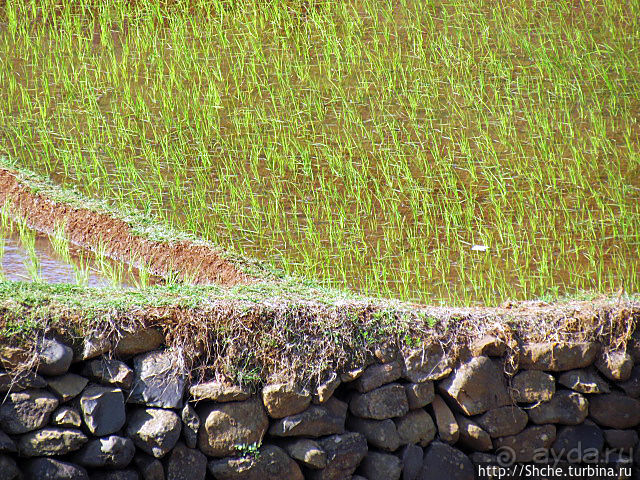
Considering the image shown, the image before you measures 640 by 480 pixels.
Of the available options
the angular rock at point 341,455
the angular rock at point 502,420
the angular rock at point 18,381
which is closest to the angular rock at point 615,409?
the angular rock at point 502,420

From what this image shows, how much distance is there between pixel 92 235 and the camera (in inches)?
145

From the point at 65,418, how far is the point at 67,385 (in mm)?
98

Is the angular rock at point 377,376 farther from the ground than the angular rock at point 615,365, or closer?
farther from the ground

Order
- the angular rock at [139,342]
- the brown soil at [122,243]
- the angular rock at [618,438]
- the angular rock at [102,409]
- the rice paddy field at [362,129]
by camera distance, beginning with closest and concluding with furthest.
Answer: the angular rock at [102,409] < the angular rock at [139,342] < the angular rock at [618,438] < the brown soil at [122,243] < the rice paddy field at [362,129]

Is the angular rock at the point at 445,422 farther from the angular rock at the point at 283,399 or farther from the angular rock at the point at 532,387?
the angular rock at the point at 283,399

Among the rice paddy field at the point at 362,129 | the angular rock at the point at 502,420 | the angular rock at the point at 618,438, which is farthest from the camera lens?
the rice paddy field at the point at 362,129

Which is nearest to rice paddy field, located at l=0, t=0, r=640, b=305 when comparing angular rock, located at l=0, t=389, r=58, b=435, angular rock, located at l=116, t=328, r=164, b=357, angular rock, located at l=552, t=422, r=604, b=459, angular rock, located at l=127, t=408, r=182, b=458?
angular rock, located at l=552, t=422, r=604, b=459

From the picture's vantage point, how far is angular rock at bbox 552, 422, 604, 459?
9.10 feet

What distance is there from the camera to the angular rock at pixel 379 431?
2.62 meters

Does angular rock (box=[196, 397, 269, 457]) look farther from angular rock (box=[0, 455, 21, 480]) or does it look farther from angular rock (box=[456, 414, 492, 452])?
angular rock (box=[456, 414, 492, 452])

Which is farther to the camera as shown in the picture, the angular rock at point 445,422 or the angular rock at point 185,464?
the angular rock at point 445,422

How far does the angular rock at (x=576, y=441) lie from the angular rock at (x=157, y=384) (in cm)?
135

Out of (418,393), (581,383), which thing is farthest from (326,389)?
(581,383)

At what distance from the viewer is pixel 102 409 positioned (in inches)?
93.4
